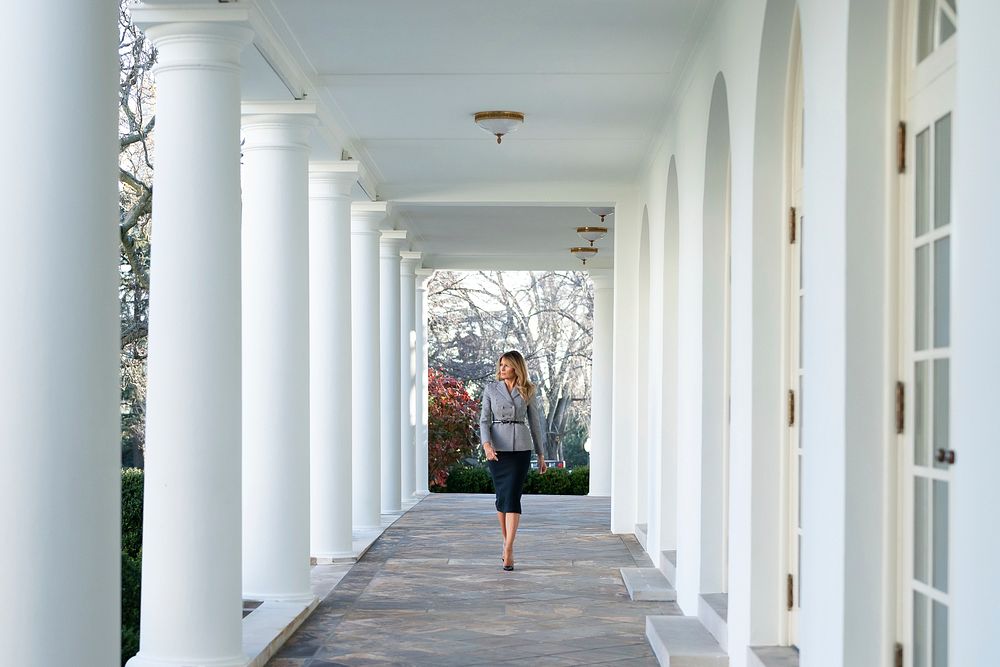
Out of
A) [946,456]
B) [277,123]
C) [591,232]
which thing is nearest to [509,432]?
[277,123]

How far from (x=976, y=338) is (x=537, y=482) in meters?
23.8

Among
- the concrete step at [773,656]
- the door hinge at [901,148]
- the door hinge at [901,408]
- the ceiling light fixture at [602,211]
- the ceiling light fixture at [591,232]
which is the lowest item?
the concrete step at [773,656]

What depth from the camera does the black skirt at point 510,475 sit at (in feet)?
36.9

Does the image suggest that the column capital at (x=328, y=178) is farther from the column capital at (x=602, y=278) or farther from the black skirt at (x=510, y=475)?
the column capital at (x=602, y=278)

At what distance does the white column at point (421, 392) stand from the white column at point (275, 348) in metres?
11.4

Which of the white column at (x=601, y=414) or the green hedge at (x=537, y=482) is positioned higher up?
the white column at (x=601, y=414)

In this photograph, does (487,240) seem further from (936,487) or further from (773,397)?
(936,487)

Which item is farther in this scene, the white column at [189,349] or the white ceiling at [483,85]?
the white ceiling at [483,85]

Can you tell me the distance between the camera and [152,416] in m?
6.60

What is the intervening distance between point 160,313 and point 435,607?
3.92 meters

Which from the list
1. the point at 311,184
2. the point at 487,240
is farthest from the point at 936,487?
the point at 487,240

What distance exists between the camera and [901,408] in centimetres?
448

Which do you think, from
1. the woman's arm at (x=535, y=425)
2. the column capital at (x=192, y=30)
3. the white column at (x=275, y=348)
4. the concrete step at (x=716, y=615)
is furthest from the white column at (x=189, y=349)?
the woman's arm at (x=535, y=425)

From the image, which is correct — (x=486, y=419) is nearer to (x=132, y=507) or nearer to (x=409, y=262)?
(x=132, y=507)
